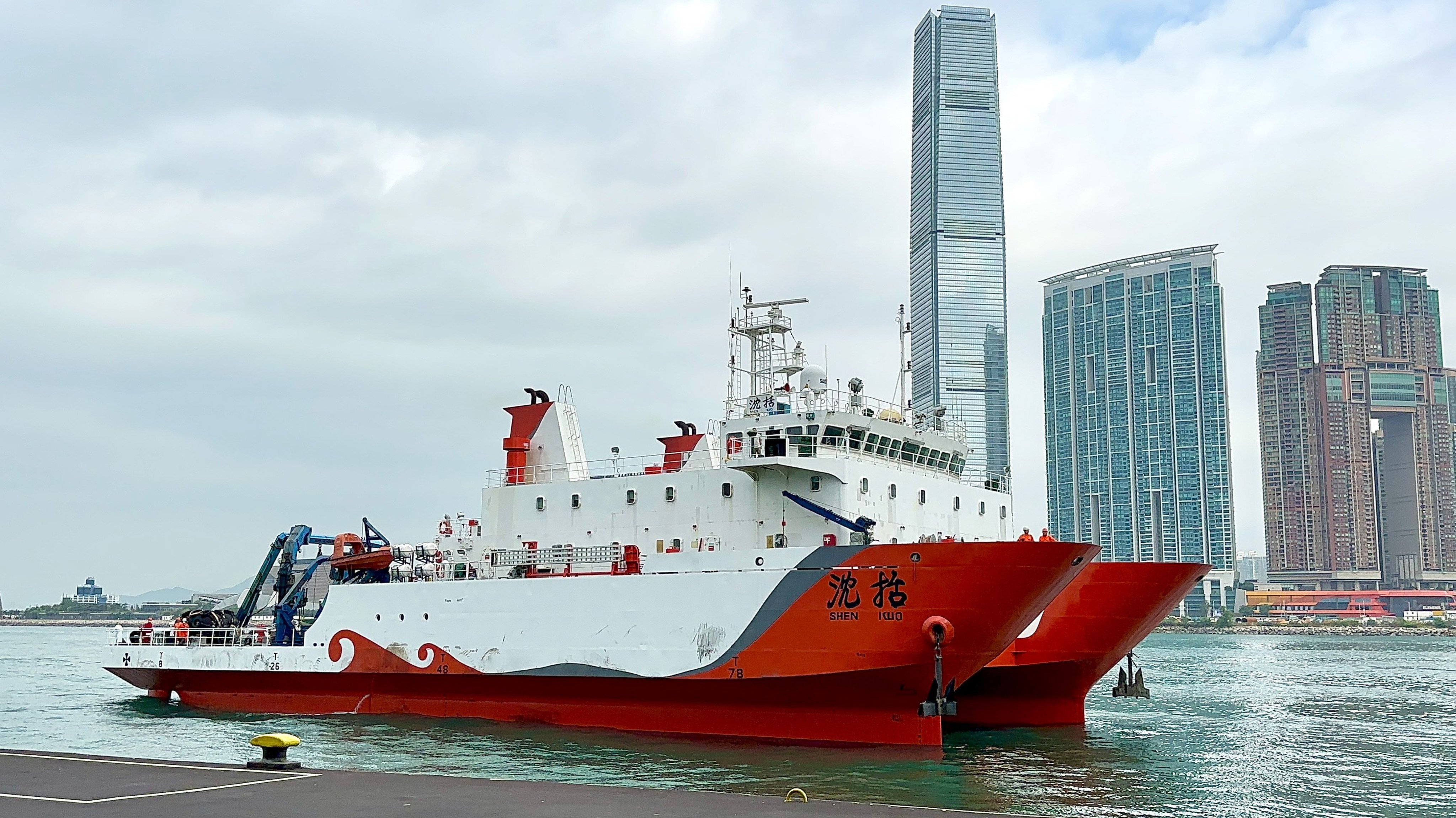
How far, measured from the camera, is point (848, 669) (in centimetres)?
1761

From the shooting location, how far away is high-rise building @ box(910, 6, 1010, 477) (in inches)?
6073

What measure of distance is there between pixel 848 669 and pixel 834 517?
2.58 metres

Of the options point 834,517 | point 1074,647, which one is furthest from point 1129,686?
point 834,517

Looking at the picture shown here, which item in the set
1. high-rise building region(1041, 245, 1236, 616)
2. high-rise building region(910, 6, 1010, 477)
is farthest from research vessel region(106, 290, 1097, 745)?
high-rise building region(910, 6, 1010, 477)

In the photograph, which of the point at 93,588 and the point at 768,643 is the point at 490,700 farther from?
the point at 93,588

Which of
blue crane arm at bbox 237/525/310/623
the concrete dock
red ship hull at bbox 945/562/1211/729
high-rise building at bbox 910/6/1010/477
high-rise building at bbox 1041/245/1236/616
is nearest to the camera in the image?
the concrete dock

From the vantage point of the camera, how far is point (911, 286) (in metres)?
167

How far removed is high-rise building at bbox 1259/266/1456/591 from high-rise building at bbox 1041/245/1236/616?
1295cm

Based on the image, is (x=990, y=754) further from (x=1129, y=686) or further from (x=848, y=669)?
(x=1129, y=686)

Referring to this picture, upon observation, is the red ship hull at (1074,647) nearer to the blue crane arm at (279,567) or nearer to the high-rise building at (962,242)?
the blue crane arm at (279,567)

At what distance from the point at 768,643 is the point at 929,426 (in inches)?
259

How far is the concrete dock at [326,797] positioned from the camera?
352 inches

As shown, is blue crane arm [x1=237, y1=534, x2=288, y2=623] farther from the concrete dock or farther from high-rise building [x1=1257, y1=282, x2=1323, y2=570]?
high-rise building [x1=1257, y1=282, x2=1323, y2=570]

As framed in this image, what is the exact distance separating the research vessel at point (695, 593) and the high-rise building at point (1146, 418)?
11859 cm
